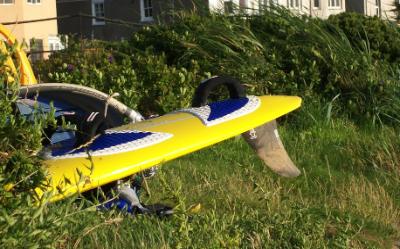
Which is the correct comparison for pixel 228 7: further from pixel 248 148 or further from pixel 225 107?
pixel 225 107

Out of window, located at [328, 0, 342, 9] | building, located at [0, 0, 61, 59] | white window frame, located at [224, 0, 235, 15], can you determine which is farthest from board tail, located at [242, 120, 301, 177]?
window, located at [328, 0, 342, 9]

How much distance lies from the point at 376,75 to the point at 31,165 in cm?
690

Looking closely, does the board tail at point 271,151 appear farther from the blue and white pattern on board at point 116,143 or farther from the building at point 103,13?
the building at point 103,13

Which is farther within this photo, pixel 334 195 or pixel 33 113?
pixel 334 195

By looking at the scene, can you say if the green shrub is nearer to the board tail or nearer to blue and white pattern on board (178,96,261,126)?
blue and white pattern on board (178,96,261,126)

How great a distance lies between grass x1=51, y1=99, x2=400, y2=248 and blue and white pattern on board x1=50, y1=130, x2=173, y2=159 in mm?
282

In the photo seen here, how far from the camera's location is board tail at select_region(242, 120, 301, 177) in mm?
6320

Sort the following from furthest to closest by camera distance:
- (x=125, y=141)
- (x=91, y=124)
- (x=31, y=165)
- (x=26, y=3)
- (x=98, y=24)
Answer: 1. (x=98, y=24)
2. (x=26, y=3)
3. (x=125, y=141)
4. (x=91, y=124)
5. (x=31, y=165)

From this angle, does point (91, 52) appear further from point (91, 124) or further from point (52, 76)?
point (91, 124)

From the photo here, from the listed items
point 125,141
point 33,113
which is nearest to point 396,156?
point 125,141

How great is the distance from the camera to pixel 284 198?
525 cm

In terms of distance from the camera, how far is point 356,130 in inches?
347

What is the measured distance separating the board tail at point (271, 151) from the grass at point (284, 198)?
0.10 metres

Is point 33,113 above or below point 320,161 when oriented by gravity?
above
